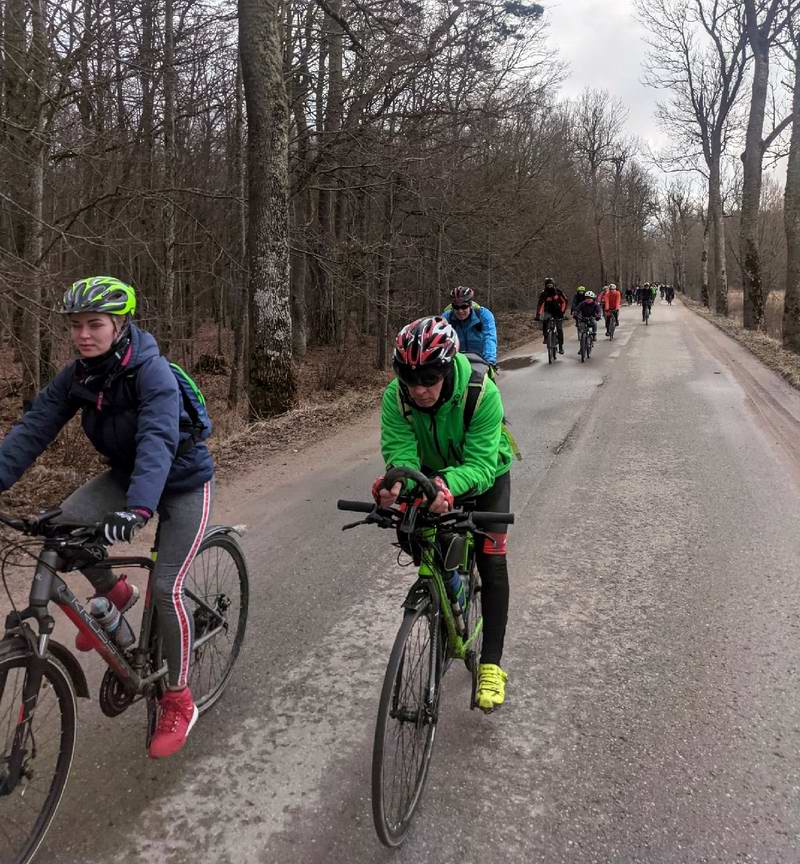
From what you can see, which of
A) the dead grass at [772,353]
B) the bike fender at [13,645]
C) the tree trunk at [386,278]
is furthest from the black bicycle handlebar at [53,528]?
the dead grass at [772,353]

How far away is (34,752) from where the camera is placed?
7.72ft

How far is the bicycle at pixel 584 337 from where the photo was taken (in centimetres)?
1758

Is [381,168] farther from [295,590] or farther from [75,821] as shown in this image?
[75,821]

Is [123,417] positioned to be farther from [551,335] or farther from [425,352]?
[551,335]

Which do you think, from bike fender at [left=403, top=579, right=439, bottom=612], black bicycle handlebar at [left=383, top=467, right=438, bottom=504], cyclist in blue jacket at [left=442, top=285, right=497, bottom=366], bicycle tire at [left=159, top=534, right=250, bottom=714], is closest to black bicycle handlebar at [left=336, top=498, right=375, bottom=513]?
black bicycle handlebar at [left=383, top=467, right=438, bottom=504]

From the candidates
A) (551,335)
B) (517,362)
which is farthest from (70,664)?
(517,362)

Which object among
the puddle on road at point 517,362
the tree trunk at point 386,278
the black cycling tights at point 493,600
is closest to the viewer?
the black cycling tights at point 493,600

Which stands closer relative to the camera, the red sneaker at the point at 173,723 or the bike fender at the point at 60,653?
the bike fender at the point at 60,653

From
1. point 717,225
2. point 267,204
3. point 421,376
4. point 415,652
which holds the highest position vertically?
point 717,225

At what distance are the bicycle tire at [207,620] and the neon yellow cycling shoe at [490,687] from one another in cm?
132

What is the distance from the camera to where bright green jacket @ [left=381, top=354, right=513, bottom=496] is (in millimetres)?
2865

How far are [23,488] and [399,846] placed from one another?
5733 mm

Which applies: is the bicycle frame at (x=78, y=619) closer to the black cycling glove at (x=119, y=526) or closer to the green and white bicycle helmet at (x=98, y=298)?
the black cycling glove at (x=119, y=526)

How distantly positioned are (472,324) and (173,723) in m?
6.60
